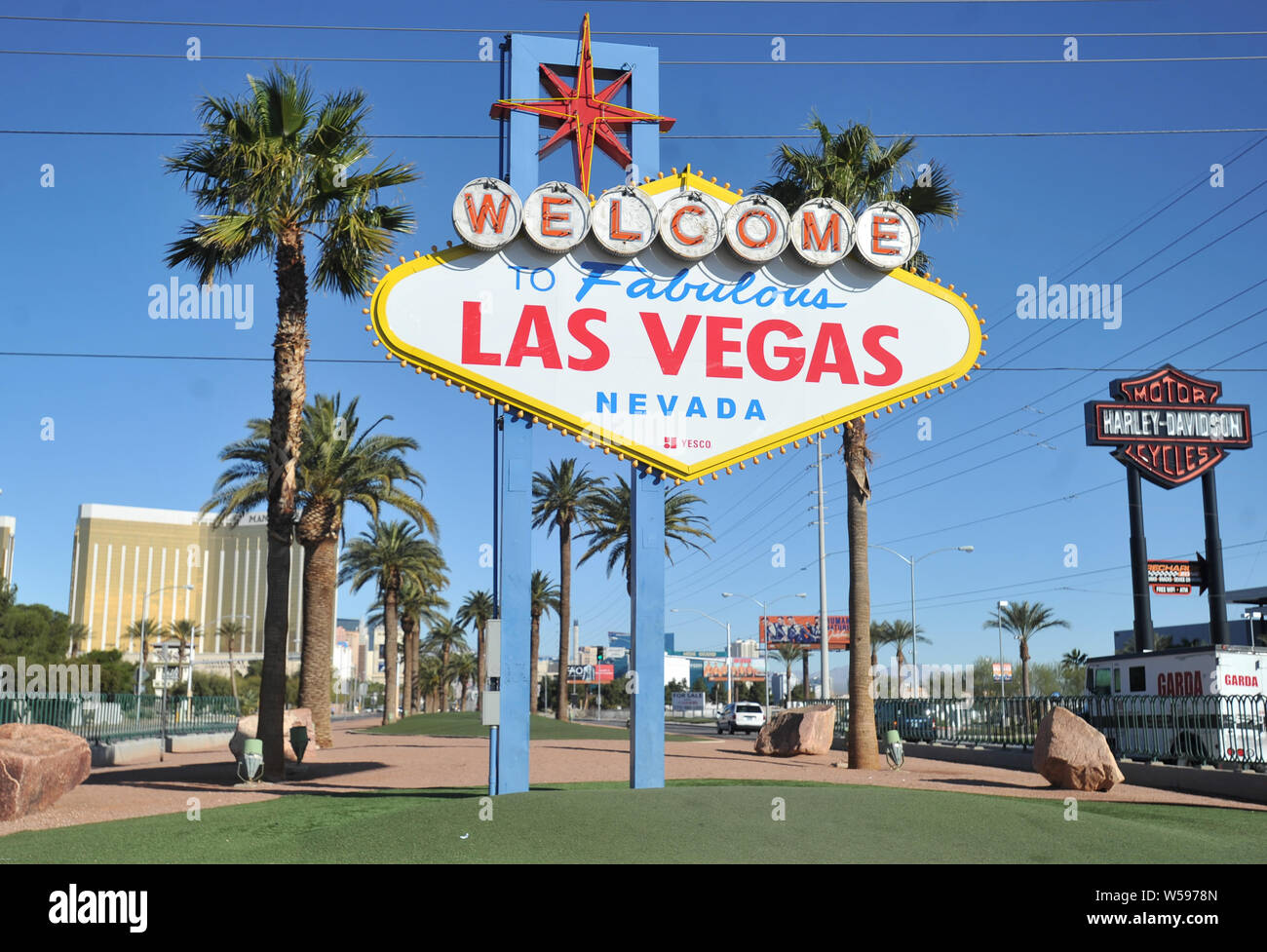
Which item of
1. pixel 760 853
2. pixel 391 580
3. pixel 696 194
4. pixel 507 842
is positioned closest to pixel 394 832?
pixel 507 842

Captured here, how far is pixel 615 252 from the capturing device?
14984 millimetres

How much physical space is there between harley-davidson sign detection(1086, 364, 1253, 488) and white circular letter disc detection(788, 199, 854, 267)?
19.9 metres

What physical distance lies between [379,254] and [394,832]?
12.9 m

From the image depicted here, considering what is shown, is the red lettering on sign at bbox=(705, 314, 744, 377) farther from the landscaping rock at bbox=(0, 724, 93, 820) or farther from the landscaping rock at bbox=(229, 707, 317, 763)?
the landscaping rock at bbox=(229, 707, 317, 763)

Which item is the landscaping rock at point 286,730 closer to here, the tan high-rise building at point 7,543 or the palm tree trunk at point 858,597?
the palm tree trunk at point 858,597

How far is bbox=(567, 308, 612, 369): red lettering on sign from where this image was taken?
48.5 feet

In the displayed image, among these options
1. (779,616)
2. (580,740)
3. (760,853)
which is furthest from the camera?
(779,616)

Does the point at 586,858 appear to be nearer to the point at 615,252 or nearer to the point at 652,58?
the point at 615,252

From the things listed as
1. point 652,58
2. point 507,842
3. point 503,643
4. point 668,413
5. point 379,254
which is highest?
point 652,58

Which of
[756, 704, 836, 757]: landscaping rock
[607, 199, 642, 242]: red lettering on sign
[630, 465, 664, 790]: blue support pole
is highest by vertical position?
[607, 199, 642, 242]: red lettering on sign

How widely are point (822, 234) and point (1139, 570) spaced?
20650 millimetres

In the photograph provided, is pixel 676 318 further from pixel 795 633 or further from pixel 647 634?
pixel 795 633
